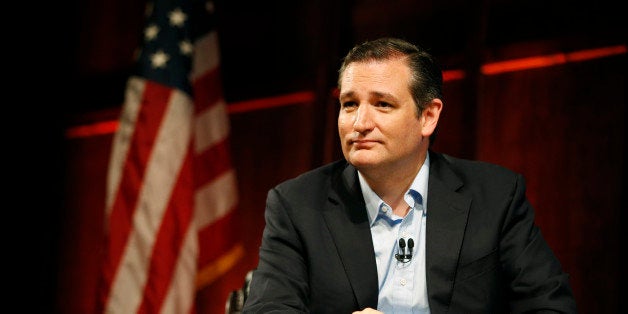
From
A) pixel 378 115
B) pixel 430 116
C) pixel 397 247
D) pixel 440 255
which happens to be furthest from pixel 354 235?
pixel 430 116

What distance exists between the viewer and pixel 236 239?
3.58m

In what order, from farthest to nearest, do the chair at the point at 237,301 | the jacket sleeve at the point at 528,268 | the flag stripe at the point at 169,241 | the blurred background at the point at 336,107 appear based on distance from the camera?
1. the flag stripe at the point at 169,241
2. the blurred background at the point at 336,107
3. the chair at the point at 237,301
4. the jacket sleeve at the point at 528,268

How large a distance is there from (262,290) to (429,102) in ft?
2.45

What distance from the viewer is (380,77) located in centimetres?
192

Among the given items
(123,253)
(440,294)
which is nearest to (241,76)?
(123,253)

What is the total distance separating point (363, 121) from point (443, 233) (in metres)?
0.39

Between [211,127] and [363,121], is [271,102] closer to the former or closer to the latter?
[211,127]

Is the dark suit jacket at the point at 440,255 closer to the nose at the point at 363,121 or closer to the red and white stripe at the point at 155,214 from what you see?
the nose at the point at 363,121

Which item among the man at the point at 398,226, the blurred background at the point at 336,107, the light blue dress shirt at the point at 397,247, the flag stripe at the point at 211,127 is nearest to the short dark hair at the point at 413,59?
the man at the point at 398,226

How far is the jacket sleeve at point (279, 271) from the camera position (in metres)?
1.80

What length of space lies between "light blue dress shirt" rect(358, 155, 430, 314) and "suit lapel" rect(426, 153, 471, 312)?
54 mm

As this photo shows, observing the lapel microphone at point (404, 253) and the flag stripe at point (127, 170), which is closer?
the lapel microphone at point (404, 253)

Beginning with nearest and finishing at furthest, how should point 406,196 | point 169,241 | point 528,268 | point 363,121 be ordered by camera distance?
point 528,268 < point 363,121 < point 406,196 < point 169,241

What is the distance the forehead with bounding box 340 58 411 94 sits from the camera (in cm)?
191
